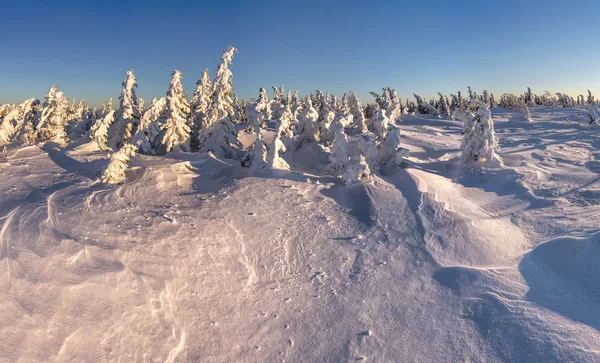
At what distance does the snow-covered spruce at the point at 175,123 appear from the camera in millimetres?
16422

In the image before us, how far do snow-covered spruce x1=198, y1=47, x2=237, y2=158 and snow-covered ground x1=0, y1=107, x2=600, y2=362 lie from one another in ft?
20.3

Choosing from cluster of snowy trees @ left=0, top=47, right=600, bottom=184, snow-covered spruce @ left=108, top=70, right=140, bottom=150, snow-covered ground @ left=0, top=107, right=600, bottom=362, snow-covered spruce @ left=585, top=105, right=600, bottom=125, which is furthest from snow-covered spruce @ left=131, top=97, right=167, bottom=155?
snow-covered spruce @ left=585, top=105, right=600, bottom=125

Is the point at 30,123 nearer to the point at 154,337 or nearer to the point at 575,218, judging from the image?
the point at 154,337

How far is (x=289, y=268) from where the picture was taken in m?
7.27

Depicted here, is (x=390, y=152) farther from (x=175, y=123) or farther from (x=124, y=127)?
(x=124, y=127)

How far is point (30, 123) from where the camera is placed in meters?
16.2

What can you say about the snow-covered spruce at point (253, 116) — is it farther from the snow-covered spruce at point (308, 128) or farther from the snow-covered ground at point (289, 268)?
the snow-covered ground at point (289, 268)

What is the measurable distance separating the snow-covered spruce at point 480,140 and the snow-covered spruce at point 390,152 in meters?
2.87

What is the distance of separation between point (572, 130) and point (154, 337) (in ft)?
95.4

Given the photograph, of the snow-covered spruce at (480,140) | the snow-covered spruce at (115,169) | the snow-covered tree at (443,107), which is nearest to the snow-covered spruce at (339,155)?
the snow-covered spruce at (480,140)

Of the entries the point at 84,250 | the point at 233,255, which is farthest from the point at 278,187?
the point at 84,250

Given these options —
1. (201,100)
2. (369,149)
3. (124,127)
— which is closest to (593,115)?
(369,149)

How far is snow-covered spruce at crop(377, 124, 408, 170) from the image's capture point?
13281 mm

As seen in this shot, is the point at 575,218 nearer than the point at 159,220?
No
